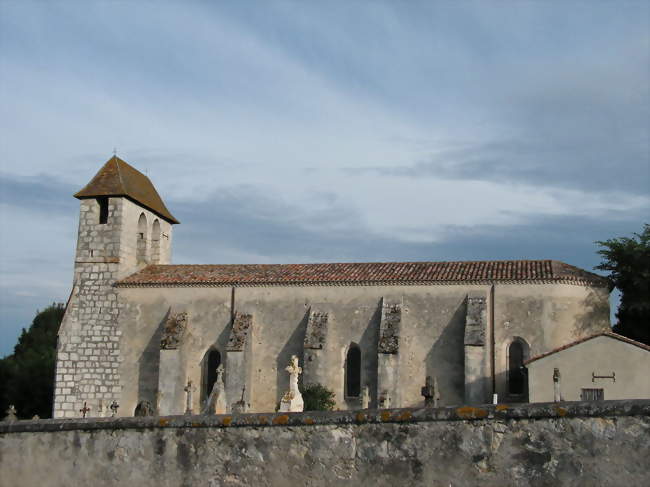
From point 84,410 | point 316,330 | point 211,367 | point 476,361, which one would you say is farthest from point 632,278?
point 84,410

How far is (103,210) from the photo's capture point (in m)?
36.9

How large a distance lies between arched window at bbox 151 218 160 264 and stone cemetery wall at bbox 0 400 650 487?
30429 millimetres

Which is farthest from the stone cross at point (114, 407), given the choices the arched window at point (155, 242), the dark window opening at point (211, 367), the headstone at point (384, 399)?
the headstone at point (384, 399)

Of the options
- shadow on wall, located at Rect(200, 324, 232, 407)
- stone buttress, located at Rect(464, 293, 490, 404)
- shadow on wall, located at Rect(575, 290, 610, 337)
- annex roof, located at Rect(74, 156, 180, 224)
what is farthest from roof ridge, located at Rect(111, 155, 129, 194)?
shadow on wall, located at Rect(575, 290, 610, 337)

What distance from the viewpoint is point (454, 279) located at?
31.8 metres

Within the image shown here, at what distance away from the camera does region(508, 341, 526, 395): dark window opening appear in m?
30.4

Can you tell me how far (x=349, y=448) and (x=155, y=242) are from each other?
3278cm

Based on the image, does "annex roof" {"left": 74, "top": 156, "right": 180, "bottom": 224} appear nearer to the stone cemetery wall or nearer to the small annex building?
the small annex building

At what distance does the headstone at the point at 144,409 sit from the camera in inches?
1172

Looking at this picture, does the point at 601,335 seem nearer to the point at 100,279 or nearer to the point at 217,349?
the point at 217,349

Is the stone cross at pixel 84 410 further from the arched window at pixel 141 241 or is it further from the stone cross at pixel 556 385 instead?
the stone cross at pixel 556 385

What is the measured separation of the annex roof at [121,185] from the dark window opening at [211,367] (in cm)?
830

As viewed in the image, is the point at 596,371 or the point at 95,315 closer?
the point at 596,371

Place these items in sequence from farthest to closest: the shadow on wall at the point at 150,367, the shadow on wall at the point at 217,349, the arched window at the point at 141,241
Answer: the arched window at the point at 141,241, the shadow on wall at the point at 150,367, the shadow on wall at the point at 217,349
